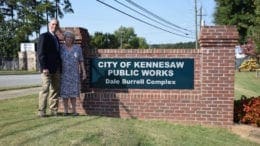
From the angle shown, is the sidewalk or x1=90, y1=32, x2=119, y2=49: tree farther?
x1=90, y1=32, x2=119, y2=49: tree

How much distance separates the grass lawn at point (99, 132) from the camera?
7988 mm

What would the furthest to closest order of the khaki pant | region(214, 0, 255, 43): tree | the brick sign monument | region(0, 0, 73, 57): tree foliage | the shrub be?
region(0, 0, 73, 57): tree foliage, region(214, 0, 255, 43): tree, the brick sign monument, the shrub, the khaki pant

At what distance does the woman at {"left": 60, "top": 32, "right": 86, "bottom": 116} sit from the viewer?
11.0 metres

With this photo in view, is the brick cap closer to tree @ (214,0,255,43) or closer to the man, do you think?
the man

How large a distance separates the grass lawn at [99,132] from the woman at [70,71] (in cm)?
85

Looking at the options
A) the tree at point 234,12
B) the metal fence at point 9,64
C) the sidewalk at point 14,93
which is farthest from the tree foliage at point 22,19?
the sidewalk at point 14,93

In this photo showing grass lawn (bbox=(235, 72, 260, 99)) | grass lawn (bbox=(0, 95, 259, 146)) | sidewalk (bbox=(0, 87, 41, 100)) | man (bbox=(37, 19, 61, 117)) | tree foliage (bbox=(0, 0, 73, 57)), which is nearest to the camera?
grass lawn (bbox=(0, 95, 259, 146))

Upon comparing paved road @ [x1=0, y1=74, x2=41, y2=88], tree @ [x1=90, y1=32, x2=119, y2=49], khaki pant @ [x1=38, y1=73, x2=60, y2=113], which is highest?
tree @ [x1=90, y1=32, x2=119, y2=49]

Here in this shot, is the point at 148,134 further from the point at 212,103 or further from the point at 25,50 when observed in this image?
the point at 25,50

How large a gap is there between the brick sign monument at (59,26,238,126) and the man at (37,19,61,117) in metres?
1.37

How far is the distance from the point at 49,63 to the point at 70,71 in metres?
0.79

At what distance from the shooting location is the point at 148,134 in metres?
9.35

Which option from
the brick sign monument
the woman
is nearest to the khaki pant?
the woman

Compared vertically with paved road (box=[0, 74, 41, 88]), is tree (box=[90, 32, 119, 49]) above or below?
above
